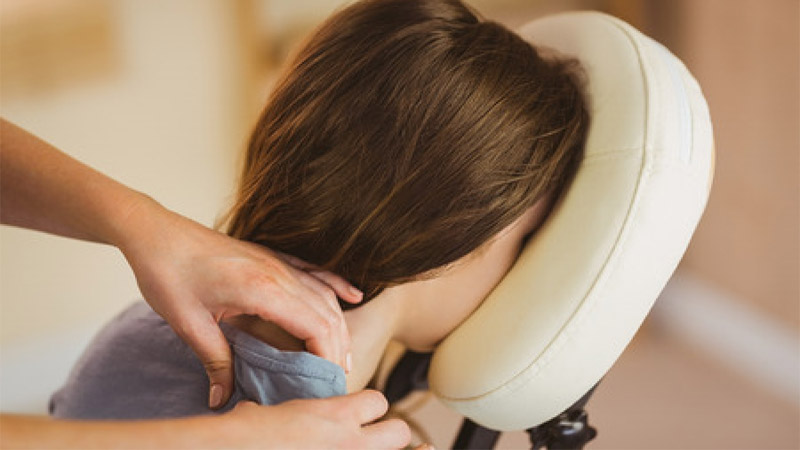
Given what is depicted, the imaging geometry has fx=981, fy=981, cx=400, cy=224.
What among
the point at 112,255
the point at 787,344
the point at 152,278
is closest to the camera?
the point at 152,278

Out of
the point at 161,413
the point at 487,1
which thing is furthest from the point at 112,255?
the point at 161,413

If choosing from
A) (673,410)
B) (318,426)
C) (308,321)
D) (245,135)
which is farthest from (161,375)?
(673,410)

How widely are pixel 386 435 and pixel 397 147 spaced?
25cm

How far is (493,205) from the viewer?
88 cm

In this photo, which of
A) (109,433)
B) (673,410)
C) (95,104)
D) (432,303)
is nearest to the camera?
(109,433)

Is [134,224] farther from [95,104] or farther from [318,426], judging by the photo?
[95,104]

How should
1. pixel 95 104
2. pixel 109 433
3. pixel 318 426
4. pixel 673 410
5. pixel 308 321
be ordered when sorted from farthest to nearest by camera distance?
1. pixel 95 104
2. pixel 673 410
3. pixel 308 321
4. pixel 318 426
5. pixel 109 433

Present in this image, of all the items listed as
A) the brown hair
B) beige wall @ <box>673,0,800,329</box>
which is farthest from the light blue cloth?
beige wall @ <box>673,0,800,329</box>

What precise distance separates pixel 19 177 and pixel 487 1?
1620 millimetres

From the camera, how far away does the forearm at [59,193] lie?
84 centimetres

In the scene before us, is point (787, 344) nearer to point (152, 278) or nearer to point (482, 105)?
point (482, 105)

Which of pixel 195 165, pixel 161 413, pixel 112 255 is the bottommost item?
pixel 112 255

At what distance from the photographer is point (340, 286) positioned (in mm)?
883

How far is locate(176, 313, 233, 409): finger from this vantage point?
2.69 feet
